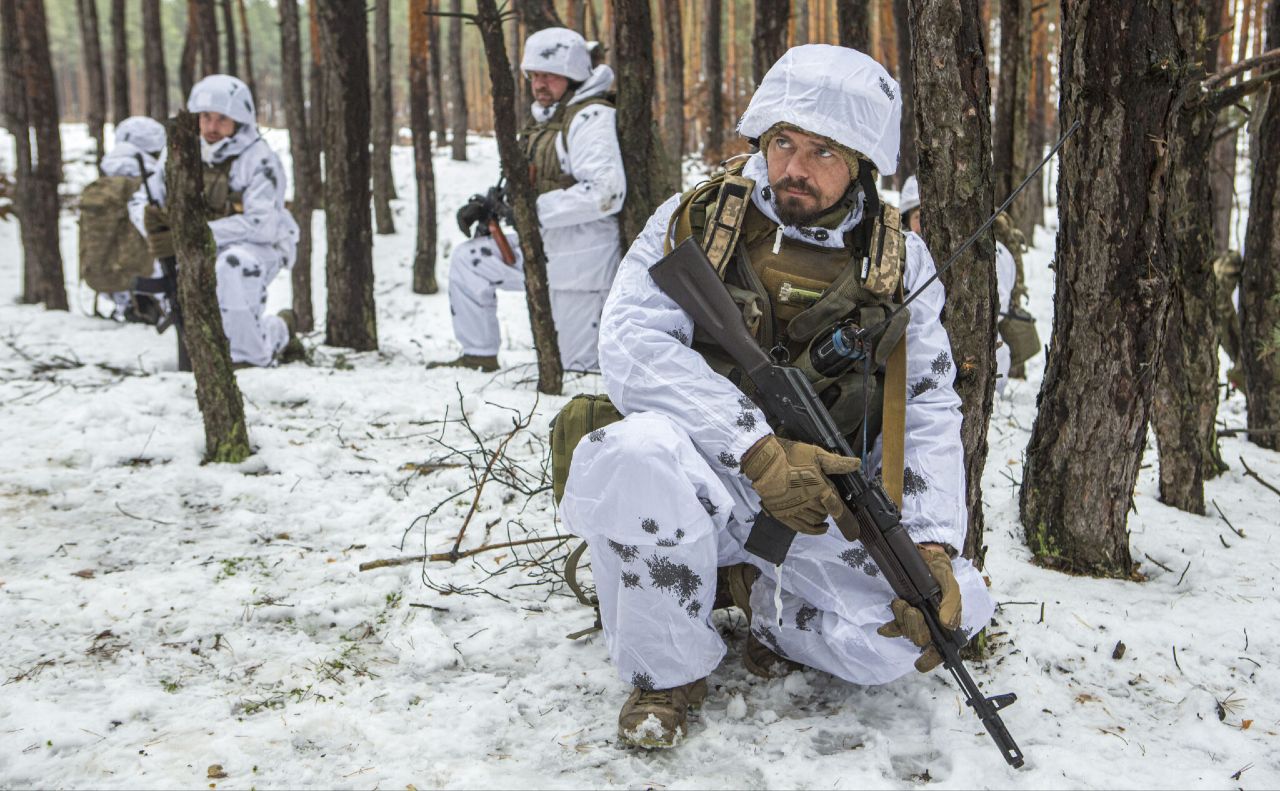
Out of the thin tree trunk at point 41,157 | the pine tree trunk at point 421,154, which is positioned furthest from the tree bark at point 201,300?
the pine tree trunk at point 421,154

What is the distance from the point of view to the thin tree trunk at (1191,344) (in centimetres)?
363

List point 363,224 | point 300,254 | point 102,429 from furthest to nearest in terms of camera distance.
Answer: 1. point 300,254
2. point 363,224
3. point 102,429

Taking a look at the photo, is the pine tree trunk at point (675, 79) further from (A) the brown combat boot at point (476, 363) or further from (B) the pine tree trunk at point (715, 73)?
(A) the brown combat boot at point (476, 363)

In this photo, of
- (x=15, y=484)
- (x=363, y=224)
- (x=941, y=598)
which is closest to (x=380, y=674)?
(x=941, y=598)

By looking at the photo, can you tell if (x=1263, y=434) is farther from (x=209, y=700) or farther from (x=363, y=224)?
(x=363, y=224)

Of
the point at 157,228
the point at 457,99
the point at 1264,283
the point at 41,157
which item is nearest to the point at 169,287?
the point at 157,228

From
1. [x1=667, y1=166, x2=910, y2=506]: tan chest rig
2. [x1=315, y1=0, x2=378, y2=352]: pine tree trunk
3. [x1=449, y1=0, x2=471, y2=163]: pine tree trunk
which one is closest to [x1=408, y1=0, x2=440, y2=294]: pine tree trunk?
[x1=449, y1=0, x2=471, y2=163]: pine tree trunk

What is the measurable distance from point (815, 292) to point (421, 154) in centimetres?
958

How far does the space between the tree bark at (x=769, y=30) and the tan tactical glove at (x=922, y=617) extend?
5769mm

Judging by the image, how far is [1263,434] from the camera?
14.7 feet

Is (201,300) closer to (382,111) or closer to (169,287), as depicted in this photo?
(169,287)

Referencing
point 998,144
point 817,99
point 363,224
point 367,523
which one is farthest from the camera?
point 363,224

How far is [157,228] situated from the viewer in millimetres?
5824

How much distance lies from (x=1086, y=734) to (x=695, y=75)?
28.7 metres
